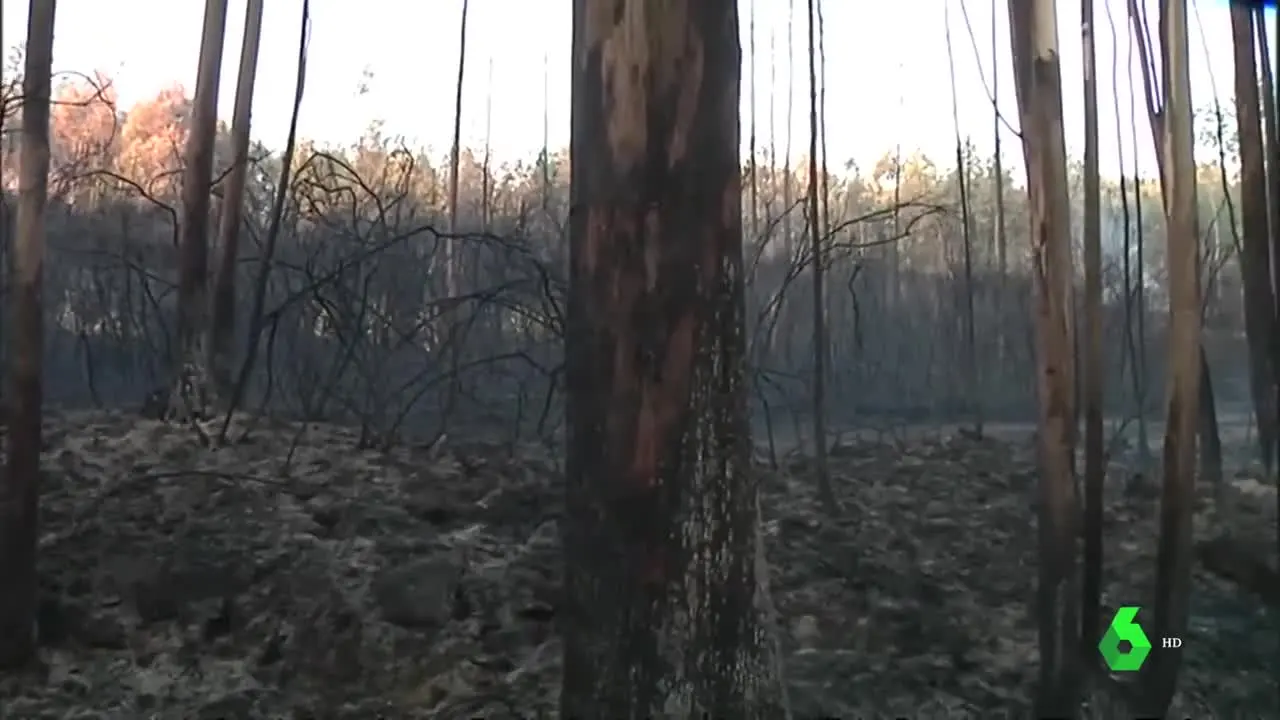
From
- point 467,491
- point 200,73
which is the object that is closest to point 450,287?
point 467,491

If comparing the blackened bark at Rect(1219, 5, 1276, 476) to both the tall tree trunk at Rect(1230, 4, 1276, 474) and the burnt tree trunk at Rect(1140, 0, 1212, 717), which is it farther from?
the burnt tree trunk at Rect(1140, 0, 1212, 717)

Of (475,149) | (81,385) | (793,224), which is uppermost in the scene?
(475,149)

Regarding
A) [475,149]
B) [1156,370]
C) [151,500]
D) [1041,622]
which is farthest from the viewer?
[475,149]

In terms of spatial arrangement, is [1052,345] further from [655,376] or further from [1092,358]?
[655,376]

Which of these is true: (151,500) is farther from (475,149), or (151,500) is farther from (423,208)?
(475,149)

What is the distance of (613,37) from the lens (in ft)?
4.79

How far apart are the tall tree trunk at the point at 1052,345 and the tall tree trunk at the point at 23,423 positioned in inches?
79.6

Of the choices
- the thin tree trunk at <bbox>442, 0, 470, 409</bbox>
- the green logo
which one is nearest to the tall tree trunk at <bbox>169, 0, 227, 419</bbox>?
the thin tree trunk at <bbox>442, 0, 470, 409</bbox>

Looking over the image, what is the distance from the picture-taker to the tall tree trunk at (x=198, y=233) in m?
3.54

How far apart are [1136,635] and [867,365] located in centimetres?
180

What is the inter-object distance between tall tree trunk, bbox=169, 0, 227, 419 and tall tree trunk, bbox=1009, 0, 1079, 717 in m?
2.69

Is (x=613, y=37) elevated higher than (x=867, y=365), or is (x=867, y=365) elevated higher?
(x=613, y=37)

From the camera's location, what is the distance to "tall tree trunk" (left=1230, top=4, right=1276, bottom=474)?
9.45 feet

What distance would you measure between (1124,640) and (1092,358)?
0.62 metres
